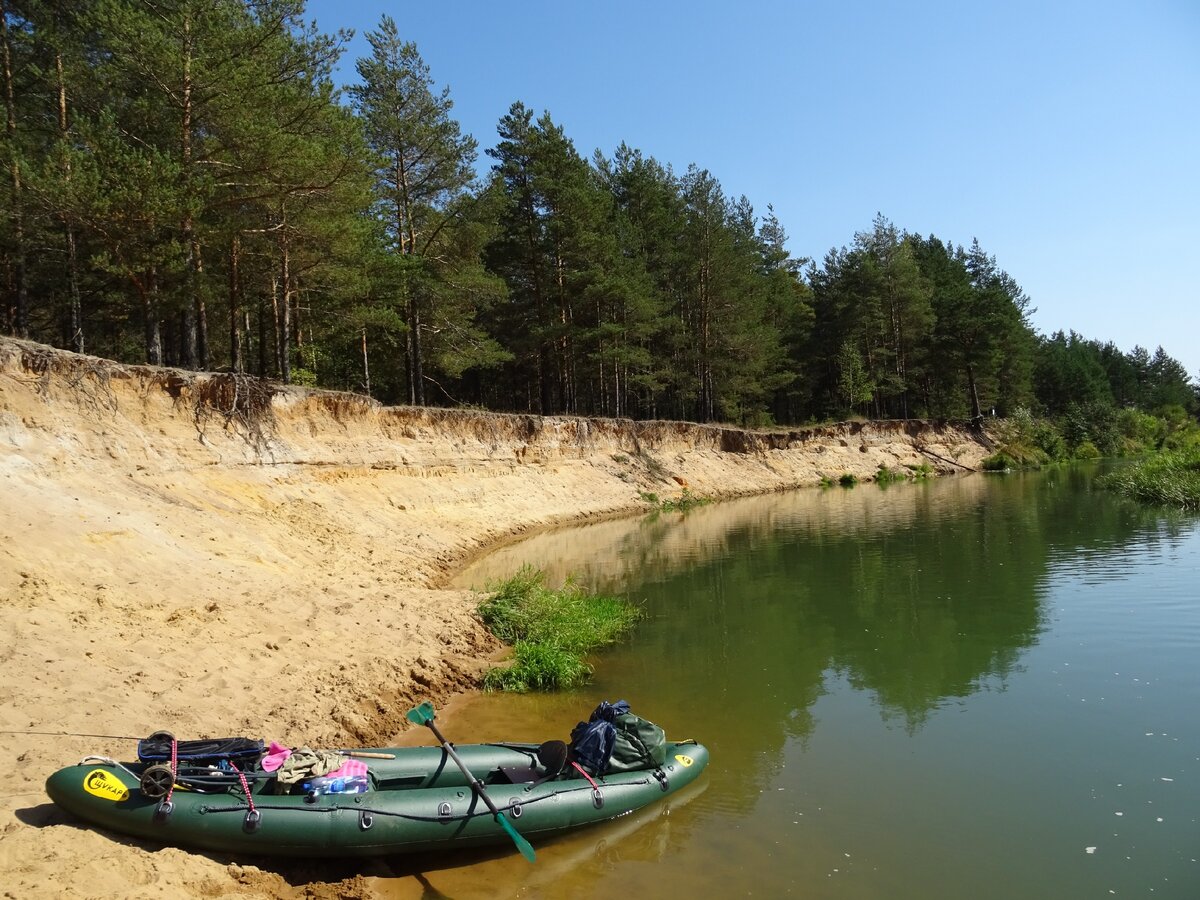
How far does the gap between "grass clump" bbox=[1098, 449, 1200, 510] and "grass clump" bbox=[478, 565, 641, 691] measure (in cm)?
2201

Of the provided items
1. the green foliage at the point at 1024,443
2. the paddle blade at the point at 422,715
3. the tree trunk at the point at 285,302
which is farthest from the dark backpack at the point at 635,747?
the green foliage at the point at 1024,443

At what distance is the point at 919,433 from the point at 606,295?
30.0 metres

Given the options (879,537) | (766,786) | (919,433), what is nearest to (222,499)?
(766,786)

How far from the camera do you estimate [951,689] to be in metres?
9.05

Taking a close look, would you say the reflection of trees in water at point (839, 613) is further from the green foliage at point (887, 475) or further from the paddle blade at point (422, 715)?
the green foliage at point (887, 475)

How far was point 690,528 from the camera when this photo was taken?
26.2m

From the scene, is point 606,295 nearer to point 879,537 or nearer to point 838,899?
point 879,537

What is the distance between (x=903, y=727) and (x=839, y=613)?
5.24 m

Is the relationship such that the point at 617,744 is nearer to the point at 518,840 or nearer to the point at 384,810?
the point at 518,840

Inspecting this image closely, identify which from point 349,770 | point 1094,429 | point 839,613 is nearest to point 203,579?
point 349,770

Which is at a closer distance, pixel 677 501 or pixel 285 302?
pixel 285 302

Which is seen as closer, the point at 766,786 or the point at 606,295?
the point at 766,786

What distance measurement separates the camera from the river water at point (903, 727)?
5.45 metres

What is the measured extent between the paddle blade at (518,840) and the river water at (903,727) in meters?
0.23
